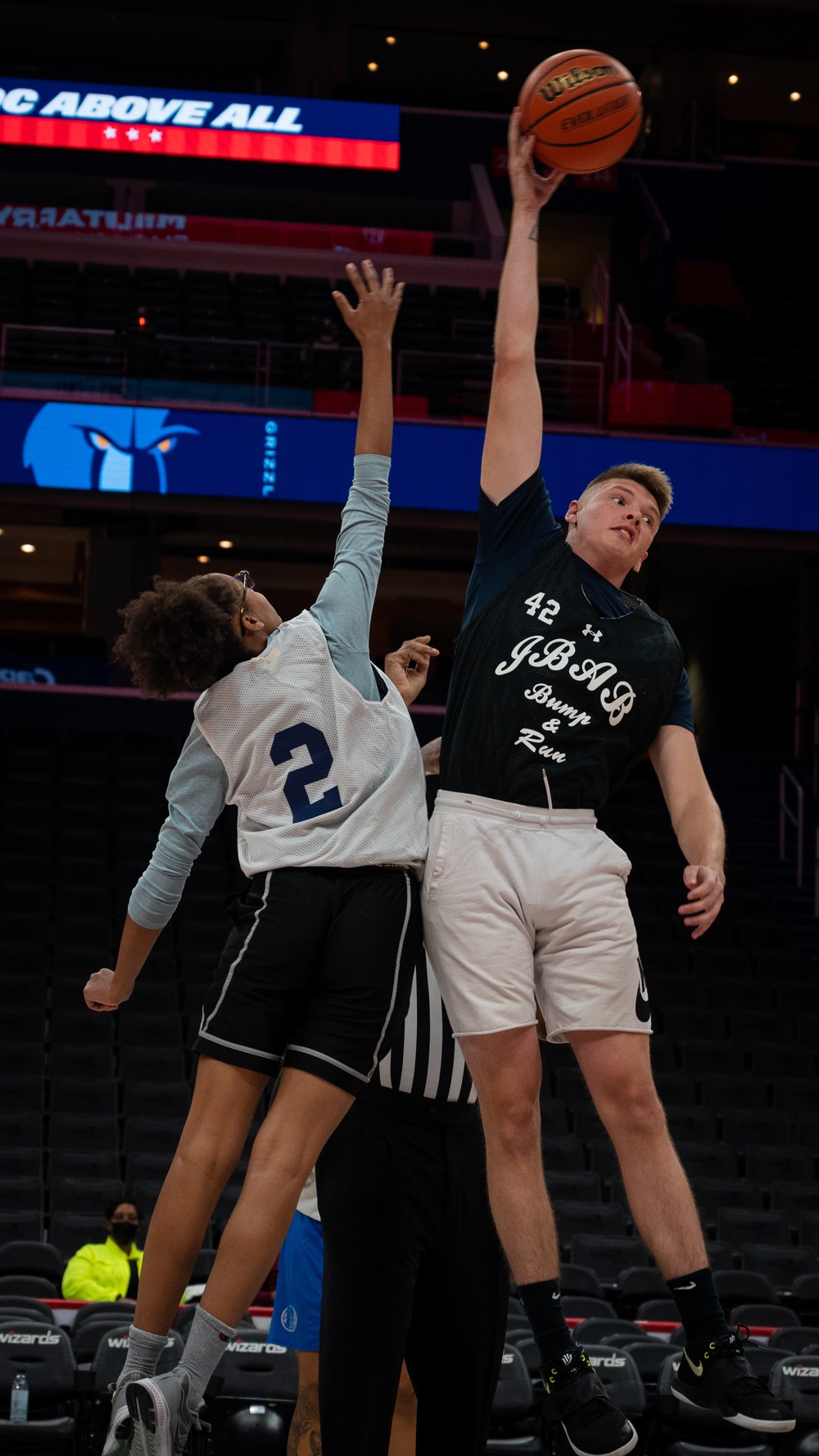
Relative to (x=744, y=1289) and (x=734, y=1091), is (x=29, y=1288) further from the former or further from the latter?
(x=734, y=1091)

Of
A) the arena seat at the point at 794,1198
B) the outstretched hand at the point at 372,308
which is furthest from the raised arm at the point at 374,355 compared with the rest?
the arena seat at the point at 794,1198

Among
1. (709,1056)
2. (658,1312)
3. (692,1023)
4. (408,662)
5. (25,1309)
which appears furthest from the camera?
(692,1023)

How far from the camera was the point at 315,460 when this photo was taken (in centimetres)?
1356

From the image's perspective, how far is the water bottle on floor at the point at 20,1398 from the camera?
5.59 meters

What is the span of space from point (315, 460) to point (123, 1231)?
7.67m

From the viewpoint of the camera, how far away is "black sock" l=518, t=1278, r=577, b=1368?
269 cm

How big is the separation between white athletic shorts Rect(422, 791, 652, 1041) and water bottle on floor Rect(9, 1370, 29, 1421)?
141 inches

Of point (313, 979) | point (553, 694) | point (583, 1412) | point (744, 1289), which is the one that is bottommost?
point (744, 1289)

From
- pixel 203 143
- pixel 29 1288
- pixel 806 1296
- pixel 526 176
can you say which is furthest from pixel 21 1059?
pixel 203 143

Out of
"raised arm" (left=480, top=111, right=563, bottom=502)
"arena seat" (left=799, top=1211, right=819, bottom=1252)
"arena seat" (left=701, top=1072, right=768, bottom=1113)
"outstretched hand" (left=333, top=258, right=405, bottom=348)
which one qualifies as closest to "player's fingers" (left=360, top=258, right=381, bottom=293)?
"outstretched hand" (left=333, top=258, right=405, bottom=348)

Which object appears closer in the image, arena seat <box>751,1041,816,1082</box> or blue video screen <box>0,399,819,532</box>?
arena seat <box>751,1041,816,1082</box>

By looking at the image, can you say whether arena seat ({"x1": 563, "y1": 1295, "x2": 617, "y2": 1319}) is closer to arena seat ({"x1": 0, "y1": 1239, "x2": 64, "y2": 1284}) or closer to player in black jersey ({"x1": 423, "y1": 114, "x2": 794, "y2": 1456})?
arena seat ({"x1": 0, "y1": 1239, "x2": 64, "y2": 1284})

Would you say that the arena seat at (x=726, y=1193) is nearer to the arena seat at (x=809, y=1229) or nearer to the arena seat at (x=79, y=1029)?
the arena seat at (x=809, y=1229)

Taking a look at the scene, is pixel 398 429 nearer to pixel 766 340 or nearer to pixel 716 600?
pixel 766 340
